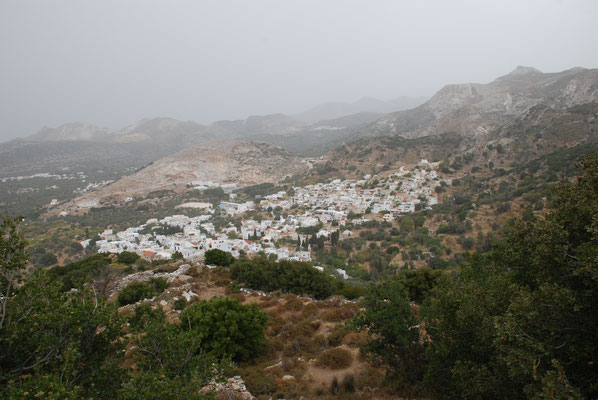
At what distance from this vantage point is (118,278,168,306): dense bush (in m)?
14.1

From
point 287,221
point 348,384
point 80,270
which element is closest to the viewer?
point 348,384

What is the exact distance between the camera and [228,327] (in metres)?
8.71

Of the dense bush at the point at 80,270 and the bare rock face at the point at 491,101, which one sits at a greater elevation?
the bare rock face at the point at 491,101

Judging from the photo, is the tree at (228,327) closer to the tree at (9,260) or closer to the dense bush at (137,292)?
the tree at (9,260)

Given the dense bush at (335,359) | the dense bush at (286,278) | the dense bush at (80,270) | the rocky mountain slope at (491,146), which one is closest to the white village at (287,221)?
the rocky mountain slope at (491,146)

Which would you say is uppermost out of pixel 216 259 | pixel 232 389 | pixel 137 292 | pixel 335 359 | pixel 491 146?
pixel 491 146

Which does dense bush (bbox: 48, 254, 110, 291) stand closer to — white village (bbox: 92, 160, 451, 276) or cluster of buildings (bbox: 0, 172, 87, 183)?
white village (bbox: 92, 160, 451, 276)

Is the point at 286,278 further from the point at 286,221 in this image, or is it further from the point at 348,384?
the point at 286,221

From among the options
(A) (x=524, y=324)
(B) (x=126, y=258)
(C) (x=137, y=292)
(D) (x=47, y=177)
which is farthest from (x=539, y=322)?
(D) (x=47, y=177)

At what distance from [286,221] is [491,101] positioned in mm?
88062

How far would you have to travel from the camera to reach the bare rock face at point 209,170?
78375mm

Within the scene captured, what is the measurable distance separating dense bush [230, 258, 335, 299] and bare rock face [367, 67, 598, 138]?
71.9 metres

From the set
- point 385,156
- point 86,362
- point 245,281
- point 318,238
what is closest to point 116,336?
point 86,362

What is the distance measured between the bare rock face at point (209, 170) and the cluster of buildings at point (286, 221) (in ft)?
88.4
